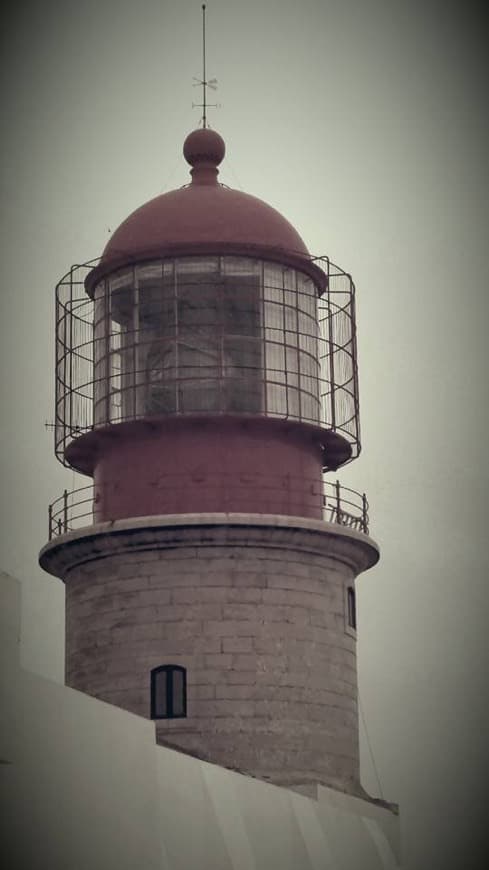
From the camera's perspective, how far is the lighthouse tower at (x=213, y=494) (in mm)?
30297

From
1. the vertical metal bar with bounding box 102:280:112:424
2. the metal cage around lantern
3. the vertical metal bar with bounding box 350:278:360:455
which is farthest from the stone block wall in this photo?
the vertical metal bar with bounding box 350:278:360:455

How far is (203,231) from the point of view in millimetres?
31828

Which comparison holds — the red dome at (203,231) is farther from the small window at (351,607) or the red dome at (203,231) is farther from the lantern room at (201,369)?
the small window at (351,607)

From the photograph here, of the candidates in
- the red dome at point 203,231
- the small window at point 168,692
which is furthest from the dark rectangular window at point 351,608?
the red dome at point 203,231

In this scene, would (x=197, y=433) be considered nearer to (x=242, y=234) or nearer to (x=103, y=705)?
(x=242, y=234)

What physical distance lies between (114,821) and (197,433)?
808 cm

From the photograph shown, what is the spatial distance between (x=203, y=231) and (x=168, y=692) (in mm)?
6610

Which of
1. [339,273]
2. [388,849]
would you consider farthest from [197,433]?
[388,849]

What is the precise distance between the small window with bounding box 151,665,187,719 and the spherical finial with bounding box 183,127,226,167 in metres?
A: 7.90

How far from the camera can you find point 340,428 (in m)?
32.6

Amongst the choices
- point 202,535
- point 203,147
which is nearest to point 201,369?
point 202,535

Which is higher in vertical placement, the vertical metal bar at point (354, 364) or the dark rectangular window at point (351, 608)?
the vertical metal bar at point (354, 364)

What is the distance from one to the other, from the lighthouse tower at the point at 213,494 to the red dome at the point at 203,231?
34 millimetres

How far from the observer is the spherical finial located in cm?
3319
